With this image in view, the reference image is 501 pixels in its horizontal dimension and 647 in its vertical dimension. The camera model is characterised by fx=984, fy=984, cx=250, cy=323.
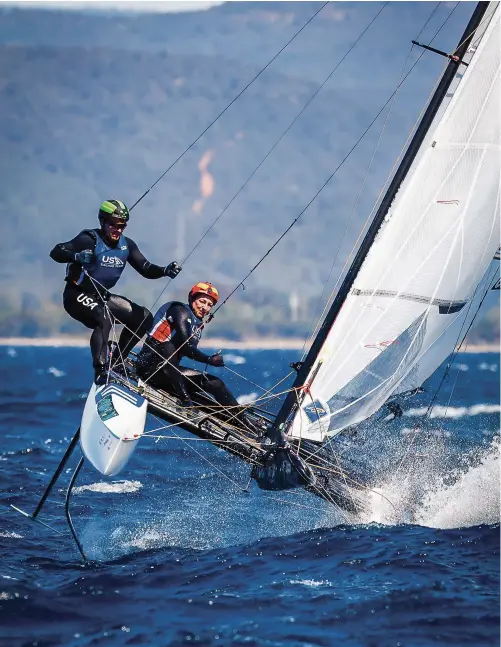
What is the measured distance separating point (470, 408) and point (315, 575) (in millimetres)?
17722

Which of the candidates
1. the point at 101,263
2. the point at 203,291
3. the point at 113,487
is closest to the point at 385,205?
the point at 203,291

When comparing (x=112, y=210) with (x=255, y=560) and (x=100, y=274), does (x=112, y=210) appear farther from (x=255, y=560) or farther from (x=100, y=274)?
(x=255, y=560)

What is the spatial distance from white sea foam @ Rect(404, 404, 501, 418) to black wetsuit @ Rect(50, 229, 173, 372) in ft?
48.1

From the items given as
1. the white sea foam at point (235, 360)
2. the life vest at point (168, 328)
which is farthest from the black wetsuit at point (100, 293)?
the white sea foam at point (235, 360)

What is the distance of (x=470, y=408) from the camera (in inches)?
938

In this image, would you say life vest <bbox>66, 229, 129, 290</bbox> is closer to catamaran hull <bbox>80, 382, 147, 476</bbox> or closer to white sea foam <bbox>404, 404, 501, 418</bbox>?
catamaran hull <bbox>80, 382, 147, 476</bbox>

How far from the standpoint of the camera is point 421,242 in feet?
25.0

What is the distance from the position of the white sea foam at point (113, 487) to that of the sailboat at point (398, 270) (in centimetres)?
257

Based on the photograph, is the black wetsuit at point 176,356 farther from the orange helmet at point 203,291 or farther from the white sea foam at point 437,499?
the white sea foam at point 437,499

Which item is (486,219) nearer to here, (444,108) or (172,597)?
(444,108)

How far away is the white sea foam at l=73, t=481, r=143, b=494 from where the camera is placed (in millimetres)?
9973

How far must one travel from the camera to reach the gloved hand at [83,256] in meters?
7.29

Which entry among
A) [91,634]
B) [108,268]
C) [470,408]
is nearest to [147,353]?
[108,268]

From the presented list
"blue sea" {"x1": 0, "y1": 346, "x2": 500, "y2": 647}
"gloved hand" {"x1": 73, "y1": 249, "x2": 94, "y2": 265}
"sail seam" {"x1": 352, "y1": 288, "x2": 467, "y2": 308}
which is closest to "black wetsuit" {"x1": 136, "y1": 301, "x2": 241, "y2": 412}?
"blue sea" {"x1": 0, "y1": 346, "x2": 500, "y2": 647}
